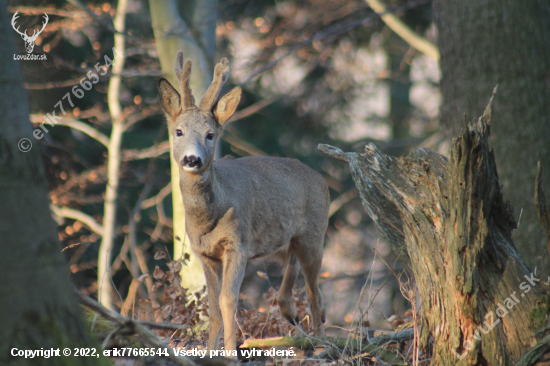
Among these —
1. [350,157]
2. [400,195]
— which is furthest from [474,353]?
[350,157]

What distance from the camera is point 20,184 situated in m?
2.50

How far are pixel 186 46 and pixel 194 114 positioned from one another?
96.1 inches

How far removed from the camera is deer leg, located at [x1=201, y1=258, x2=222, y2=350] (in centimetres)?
473

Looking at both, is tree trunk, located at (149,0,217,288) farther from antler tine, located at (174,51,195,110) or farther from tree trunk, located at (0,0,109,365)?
tree trunk, located at (0,0,109,365)

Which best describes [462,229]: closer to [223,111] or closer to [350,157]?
[350,157]

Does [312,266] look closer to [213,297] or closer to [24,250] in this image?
[213,297]

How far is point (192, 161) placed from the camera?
4375mm

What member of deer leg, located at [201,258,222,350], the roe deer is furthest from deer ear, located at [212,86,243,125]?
deer leg, located at [201,258,222,350]

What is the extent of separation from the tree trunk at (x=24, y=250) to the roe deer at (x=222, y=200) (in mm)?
1878

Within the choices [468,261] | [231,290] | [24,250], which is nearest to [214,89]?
[231,290]

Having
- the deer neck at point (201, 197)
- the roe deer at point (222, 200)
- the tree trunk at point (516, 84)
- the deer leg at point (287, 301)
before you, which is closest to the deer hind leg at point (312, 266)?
the roe deer at point (222, 200)

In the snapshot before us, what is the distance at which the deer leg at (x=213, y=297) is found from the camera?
4.73 m

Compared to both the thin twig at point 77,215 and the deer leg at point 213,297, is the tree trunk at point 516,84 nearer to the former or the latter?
the deer leg at point 213,297

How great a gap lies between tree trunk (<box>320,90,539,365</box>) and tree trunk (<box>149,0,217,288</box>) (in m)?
3.58
